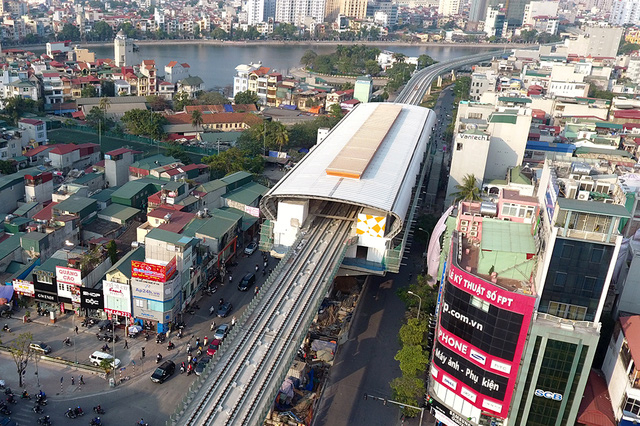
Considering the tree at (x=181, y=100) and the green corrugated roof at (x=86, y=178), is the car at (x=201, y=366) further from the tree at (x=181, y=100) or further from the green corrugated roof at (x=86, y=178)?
the tree at (x=181, y=100)

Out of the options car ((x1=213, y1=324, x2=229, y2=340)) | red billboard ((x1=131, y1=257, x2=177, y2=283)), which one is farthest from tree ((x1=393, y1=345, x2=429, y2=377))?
red billboard ((x1=131, y1=257, x2=177, y2=283))

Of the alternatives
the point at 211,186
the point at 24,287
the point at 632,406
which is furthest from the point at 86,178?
the point at 632,406

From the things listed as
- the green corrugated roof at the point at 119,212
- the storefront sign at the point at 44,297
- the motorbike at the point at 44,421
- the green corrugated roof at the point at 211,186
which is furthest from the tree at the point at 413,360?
the green corrugated roof at the point at 119,212

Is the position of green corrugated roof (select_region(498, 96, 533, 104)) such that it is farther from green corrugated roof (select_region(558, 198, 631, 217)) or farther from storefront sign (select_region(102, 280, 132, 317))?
storefront sign (select_region(102, 280, 132, 317))

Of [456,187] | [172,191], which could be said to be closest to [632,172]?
[456,187]

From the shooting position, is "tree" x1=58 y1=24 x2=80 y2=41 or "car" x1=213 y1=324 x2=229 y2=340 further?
"tree" x1=58 y1=24 x2=80 y2=41
